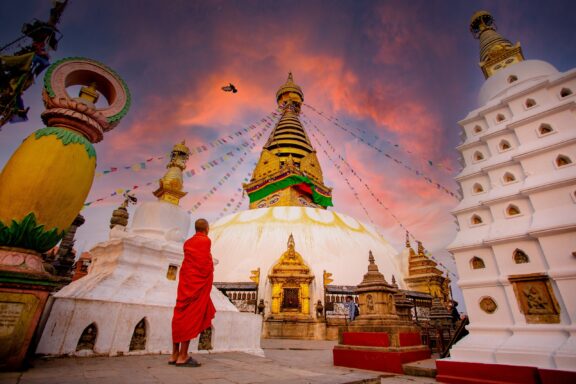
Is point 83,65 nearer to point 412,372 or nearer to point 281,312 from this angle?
point 412,372

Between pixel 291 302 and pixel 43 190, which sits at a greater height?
pixel 43 190

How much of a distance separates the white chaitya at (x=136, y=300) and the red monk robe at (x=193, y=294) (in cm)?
161

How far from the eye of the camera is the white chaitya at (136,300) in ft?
12.4

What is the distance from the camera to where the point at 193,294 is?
3283mm

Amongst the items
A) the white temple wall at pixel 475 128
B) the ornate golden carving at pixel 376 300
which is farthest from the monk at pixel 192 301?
the white temple wall at pixel 475 128

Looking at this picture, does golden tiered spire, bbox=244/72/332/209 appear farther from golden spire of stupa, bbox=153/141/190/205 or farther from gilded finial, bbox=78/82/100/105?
gilded finial, bbox=78/82/100/105

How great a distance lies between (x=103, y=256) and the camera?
5.93 meters

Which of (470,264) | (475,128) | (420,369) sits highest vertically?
(475,128)

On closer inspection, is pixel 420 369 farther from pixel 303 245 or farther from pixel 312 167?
pixel 312 167

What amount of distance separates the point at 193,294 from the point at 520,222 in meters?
6.04

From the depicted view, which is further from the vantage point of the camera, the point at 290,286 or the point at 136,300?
the point at 290,286

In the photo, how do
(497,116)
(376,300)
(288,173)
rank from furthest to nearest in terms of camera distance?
(288,173) → (497,116) → (376,300)

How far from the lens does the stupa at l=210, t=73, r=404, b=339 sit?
1403 centimetres

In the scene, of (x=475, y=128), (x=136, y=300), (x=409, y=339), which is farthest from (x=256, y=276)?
(x=475, y=128)
